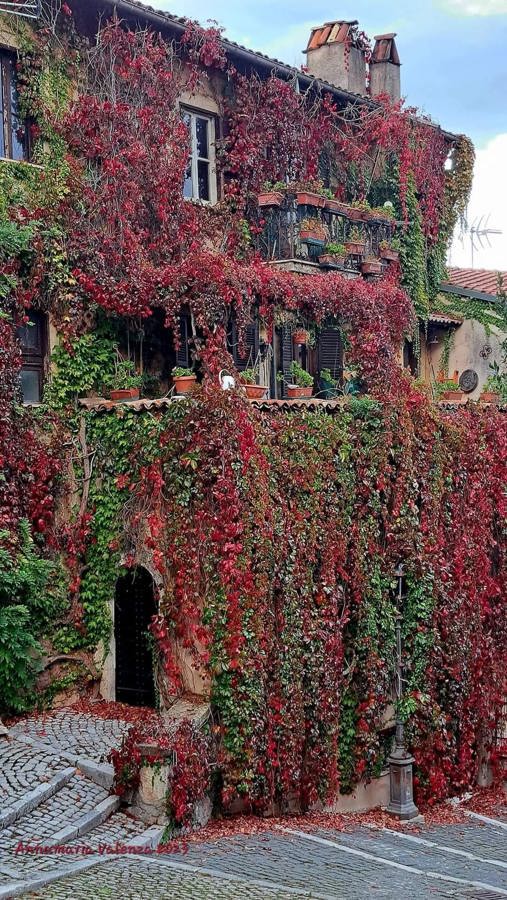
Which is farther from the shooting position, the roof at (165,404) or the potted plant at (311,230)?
the potted plant at (311,230)

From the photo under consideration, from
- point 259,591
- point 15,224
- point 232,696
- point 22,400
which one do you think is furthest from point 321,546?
point 15,224

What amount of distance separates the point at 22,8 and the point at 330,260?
21.8 feet

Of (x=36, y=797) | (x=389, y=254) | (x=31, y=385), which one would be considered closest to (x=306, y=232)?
(x=389, y=254)

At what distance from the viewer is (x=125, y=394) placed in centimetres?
1642

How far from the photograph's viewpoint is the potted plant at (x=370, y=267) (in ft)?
67.5

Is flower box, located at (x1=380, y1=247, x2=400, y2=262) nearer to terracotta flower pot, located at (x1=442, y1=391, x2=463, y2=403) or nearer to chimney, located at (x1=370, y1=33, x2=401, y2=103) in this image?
terracotta flower pot, located at (x1=442, y1=391, x2=463, y2=403)

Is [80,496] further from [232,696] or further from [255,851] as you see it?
[255,851]

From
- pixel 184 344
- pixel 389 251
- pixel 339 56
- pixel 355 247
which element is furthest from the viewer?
pixel 339 56

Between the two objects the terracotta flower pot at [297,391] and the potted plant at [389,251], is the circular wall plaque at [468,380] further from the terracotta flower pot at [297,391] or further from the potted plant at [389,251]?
the terracotta flower pot at [297,391]

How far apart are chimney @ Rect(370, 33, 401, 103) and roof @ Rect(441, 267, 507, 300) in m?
4.43

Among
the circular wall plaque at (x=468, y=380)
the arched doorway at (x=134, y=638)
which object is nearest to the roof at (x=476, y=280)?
the circular wall plaque at (x=468, y=380)

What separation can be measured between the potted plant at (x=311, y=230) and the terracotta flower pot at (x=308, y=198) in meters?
0.30

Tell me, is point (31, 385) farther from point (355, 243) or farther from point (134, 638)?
point (355, 243)

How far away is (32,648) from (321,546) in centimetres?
450
